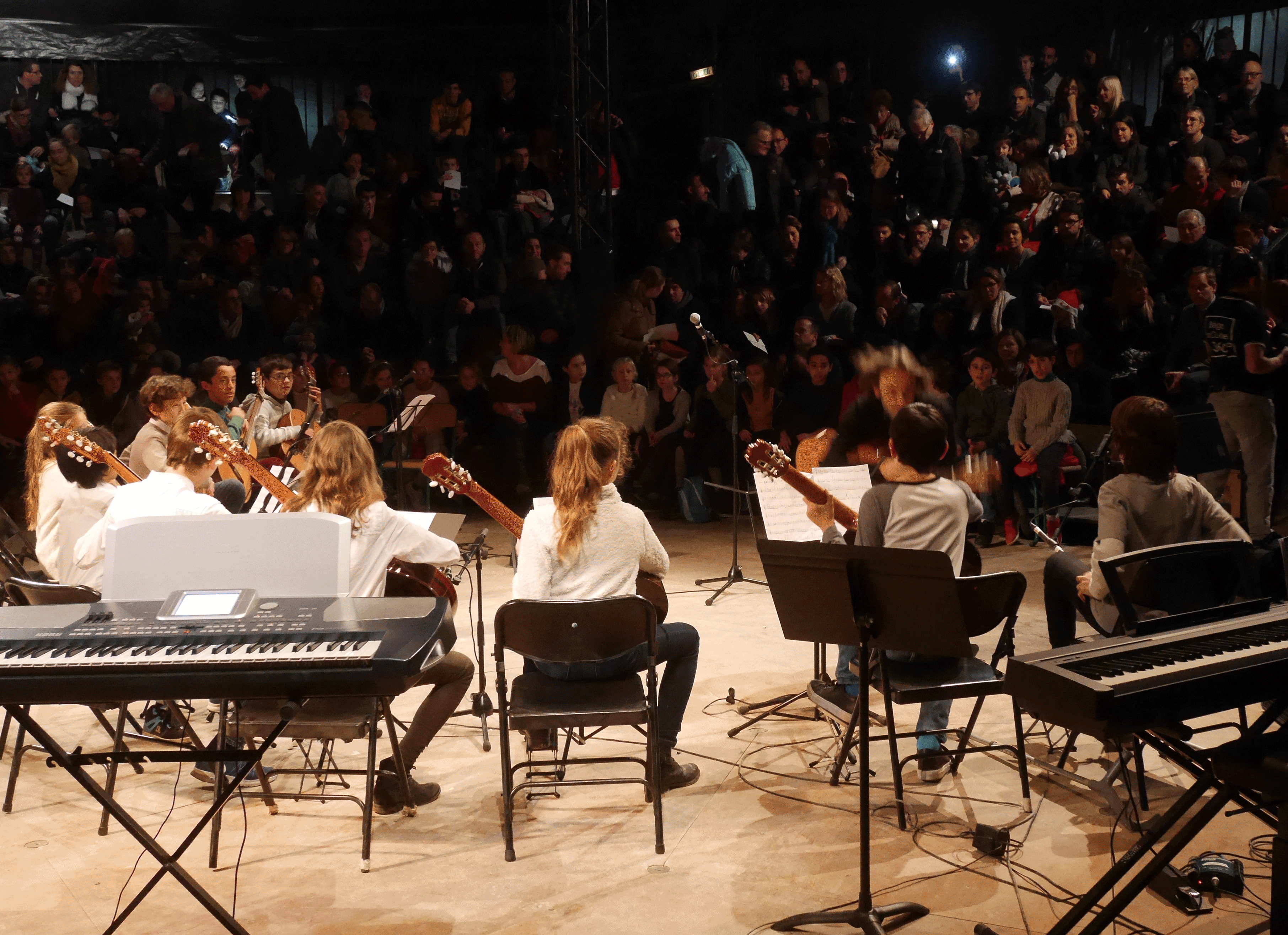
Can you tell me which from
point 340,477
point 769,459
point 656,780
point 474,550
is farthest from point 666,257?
point 656,780

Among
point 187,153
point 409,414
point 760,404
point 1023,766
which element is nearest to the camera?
point 1023,766

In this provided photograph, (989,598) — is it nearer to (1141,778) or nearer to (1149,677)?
(1141,778)

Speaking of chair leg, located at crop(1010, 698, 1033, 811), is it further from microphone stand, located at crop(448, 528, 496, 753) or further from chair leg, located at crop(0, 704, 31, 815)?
chair leg, located at crop(0, 704, 31, 815)

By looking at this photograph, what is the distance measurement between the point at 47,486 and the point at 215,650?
2774mm

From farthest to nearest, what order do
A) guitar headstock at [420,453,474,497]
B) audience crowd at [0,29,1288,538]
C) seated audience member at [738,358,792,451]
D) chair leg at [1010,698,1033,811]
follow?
seated audience member at [738,358,792,451] → audience crowd at [0,29,1288,538] → guitar headstock at [420,453,474,497] → chair leg at [1010,698,1033,811]

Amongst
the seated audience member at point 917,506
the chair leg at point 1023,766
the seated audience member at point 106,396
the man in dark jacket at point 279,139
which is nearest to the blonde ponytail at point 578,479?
the seated audience member at point 917,506

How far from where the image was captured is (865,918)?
2.90 m

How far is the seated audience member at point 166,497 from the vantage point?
14.1ft

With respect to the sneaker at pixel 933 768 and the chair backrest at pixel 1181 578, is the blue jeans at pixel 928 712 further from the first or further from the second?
the chair backrest at pixel 1181 578

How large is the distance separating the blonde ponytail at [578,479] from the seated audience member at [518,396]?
233 inches

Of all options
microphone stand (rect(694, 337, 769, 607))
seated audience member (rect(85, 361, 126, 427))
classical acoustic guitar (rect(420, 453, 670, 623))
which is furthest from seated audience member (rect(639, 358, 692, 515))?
classical acoustic guitar (rect(420, 453, 670, 623))

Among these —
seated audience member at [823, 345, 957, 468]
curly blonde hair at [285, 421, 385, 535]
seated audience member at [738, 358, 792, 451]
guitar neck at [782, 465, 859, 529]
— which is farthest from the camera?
seated audience member at [738, 358, 792, 451]

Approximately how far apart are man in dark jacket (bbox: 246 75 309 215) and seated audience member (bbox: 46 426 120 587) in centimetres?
693

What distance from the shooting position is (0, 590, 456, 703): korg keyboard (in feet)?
8.16
